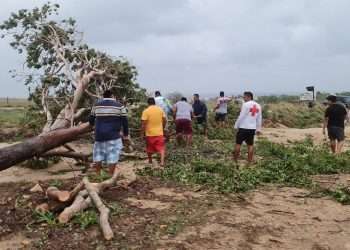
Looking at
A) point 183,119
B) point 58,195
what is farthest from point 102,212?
point 183,119

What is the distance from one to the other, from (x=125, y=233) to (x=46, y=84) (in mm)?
8648

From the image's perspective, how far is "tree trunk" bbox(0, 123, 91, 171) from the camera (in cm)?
737

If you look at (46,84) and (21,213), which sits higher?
(46,84)

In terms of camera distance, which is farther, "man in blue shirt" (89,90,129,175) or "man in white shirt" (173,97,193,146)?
"man in white shirt" (173,97,193,146)

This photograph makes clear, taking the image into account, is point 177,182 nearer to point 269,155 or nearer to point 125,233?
point 125,233

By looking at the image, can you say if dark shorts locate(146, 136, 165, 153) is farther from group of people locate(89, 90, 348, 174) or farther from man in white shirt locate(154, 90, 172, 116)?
man in white shirt locate(154, 90, 172, 116)

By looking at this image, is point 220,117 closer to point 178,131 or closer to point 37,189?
point 178,131

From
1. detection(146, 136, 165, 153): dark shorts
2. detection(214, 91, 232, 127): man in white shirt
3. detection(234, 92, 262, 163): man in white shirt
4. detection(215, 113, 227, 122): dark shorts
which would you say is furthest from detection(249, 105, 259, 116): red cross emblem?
detection(215, 113, 227, 122): dark shorts

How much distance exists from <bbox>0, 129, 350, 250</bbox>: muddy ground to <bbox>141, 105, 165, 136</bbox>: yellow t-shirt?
232cm

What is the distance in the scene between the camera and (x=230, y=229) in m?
6.20

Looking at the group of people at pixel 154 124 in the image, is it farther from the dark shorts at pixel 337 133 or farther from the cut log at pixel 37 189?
the dark shorts at pixel 337 133

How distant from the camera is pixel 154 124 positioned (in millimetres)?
10719

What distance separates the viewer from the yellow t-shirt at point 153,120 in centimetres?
1069

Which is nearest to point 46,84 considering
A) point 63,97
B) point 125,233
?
point 63,97
